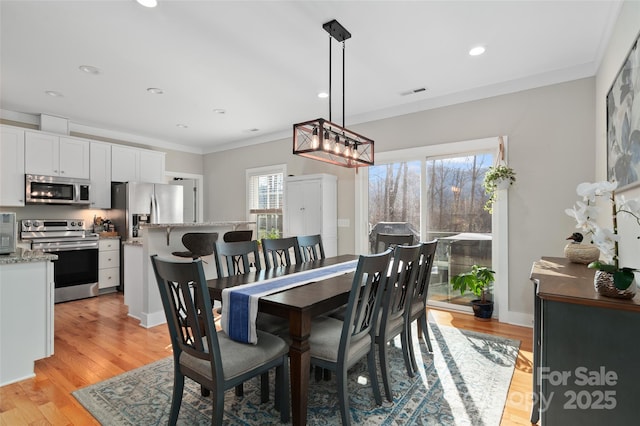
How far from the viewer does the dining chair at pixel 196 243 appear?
11.7 feet

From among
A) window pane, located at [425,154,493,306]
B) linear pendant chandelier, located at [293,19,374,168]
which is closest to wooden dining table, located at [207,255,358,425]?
linear pendant chandelier, located at [293,19,374,168]

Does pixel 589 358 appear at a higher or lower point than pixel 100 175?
lower

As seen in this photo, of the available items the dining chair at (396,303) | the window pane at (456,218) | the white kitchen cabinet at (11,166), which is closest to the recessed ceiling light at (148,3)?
the dining chair at (396,303)

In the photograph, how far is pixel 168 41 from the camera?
2855mm

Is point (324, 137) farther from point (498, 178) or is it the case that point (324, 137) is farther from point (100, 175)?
point (100, 175)

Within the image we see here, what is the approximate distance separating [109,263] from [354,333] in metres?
4.81

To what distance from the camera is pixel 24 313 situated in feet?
8.13

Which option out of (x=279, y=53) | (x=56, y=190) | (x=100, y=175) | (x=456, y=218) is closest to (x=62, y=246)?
(x=56, y=190)

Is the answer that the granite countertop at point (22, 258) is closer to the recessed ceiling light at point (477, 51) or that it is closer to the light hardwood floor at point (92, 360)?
the light hardwood floor at point (92, 360)

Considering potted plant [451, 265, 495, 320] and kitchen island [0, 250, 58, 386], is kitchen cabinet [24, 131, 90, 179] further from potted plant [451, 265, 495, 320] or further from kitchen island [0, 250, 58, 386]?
potted plant [451, 265, 495, 320]

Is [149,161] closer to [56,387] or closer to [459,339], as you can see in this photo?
[56,387]

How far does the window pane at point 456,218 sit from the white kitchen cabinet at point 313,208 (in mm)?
1388

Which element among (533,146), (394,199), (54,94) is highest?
(54,94)

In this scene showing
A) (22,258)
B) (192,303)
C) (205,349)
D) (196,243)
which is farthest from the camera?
(196,243)
